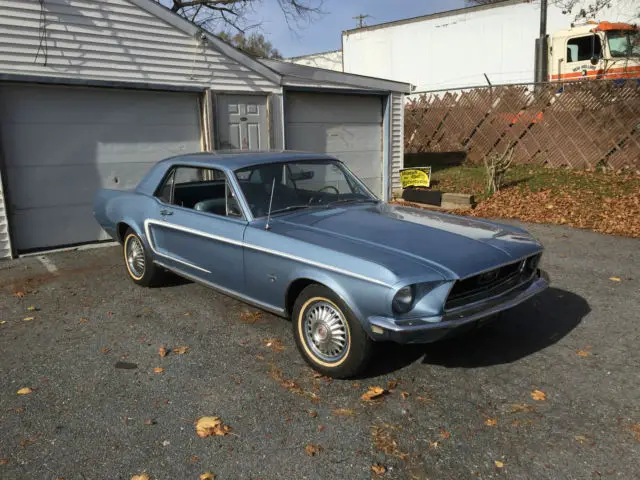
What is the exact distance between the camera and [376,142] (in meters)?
11.7

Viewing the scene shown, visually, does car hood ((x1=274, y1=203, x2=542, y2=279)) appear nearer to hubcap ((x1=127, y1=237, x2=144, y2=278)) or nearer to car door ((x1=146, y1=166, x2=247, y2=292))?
car door ((x1=146, y1=166, x2=247, y2=292))

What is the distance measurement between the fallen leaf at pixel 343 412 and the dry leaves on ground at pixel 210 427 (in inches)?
25.4

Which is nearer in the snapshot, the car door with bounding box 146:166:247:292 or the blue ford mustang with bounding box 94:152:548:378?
the blue ford mustang with bounding box 94:152:548:378

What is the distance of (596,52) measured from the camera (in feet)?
49.9

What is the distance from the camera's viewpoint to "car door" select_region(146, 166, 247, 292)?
4.33 meters

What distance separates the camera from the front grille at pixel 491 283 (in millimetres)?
3389

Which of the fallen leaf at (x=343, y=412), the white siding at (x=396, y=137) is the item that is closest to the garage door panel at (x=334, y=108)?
the white siding at (x=396, y=137)

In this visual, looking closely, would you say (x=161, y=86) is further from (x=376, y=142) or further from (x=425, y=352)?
(x=425, y=352)

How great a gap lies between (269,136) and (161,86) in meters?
2.10

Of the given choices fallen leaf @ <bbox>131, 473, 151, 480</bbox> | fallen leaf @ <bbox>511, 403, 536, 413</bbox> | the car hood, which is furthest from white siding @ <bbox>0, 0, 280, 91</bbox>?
fallen leaf @ <bbox>511, 403, 536, 413</bbox>

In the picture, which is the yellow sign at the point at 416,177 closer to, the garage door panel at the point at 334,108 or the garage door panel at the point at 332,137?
the garage door panel at the point at 332,137

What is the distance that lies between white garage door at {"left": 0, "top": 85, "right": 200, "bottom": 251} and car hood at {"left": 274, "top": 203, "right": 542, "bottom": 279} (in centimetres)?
502

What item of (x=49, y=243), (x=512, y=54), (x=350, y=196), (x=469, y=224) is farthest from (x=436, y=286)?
(x=512, y=54)

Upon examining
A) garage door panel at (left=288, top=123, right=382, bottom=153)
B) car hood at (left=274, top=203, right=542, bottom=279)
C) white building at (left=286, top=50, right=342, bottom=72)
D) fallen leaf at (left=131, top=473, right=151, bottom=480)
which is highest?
white building at (left=286, top=50, right=342, bottom=72)
